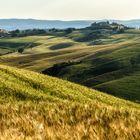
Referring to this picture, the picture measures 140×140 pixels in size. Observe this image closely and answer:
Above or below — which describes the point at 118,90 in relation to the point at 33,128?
below

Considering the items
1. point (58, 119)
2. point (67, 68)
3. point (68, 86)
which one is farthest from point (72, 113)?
point (67, 68)

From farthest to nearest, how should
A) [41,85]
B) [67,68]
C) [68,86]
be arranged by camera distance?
[67,68]
[68,86]
[41,85]

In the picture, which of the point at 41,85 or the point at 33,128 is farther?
the point at 41,85

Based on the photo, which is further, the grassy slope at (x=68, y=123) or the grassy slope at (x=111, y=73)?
the grassy slope at (x=111, y=73)

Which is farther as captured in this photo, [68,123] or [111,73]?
[111,73]

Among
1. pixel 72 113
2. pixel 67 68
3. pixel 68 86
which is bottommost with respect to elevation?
pixel 67 68

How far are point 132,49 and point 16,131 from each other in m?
156

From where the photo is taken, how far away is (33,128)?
299 inches

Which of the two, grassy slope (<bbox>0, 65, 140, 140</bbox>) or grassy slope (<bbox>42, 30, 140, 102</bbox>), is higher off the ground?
grassy slope (<bbox>0, 65, 140, 140</bbox>)

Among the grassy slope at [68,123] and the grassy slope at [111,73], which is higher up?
the grassy slope at [68,123]

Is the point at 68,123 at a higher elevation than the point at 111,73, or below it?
higher

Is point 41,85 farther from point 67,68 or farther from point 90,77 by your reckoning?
point 67,68

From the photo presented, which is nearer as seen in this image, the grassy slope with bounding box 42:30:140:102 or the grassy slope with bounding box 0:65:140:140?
the grassy slope with bounding box 0:65:140:140

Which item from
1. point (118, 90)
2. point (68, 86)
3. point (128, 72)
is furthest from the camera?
point (128, 72)
